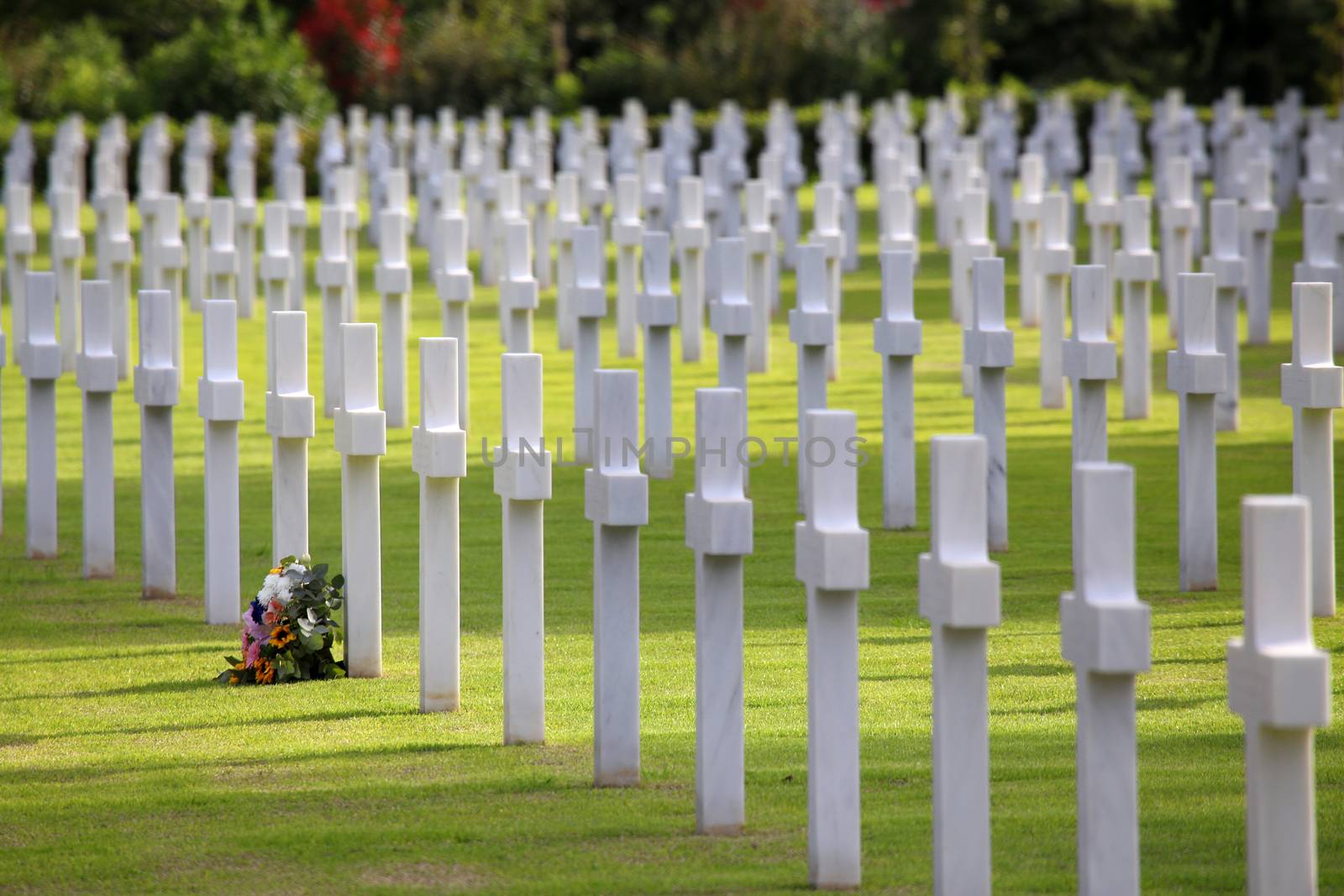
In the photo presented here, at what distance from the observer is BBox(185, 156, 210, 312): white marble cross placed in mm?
17859

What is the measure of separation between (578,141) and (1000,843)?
1830 centimetres

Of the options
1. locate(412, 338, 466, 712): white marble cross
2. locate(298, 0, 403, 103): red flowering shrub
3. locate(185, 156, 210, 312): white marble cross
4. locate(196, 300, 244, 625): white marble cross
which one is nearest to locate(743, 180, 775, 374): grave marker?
locate(185, 156, 210, 312): white marble cross

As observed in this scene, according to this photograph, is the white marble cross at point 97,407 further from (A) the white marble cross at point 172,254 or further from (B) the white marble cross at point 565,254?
Result: (B) the white marble cross at point 565,254

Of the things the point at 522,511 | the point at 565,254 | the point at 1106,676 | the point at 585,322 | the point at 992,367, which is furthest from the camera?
the point at 565,254

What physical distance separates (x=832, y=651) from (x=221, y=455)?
4.00 m

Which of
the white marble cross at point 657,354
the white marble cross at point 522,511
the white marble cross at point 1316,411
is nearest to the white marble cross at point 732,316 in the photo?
the white marble cross at point 657,354

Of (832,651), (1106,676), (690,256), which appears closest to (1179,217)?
(690,256)

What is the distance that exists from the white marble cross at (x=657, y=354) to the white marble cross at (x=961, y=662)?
6.47 metres

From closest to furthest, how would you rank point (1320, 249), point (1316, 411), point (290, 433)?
point (290, 433)
point (1316, 411)
point (1320, 249)

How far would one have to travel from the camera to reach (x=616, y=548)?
568 centimetres

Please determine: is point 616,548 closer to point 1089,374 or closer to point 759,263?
point 1089,374

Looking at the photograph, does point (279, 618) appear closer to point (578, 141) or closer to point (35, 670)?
point (35, 670)

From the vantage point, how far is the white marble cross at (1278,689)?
386cm

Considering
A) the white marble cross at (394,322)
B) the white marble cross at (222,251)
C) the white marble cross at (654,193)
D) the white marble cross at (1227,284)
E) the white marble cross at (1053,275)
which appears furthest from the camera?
the white marble cross at (654,193)
